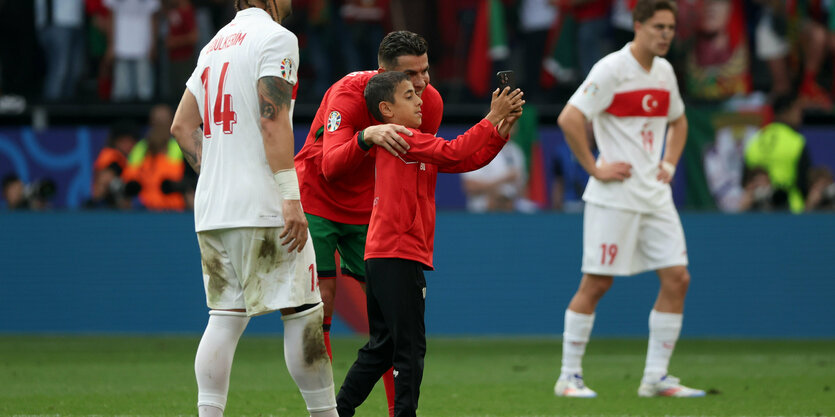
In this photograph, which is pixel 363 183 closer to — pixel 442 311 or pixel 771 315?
pixel 442 311

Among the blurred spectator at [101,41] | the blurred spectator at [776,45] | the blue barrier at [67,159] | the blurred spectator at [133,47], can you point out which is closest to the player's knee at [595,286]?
the blue barrier at [67,159]

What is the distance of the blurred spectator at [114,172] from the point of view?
12.4 meters

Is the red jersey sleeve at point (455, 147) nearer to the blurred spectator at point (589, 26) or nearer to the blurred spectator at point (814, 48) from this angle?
the blurred spectator at point (589, 26)

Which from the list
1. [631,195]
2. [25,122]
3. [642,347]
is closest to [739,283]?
[642,347]

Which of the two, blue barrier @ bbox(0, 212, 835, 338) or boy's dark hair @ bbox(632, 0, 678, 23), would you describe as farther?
blue barrier @ bbox(0, 212, 835, 338)

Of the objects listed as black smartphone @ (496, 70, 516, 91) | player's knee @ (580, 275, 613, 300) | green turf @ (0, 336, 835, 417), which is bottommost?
green turf @ (0, 336, 835, 417)

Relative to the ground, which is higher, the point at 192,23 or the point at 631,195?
the point at 192,23

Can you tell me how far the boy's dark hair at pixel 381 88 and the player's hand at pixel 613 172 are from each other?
8.95ft

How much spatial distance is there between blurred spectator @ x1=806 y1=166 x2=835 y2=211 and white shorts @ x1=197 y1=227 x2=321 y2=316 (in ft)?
27.6

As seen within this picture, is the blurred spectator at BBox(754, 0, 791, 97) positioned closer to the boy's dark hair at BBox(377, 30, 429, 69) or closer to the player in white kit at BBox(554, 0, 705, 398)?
the player in white kit at BBox(554, 0, 705, 398)

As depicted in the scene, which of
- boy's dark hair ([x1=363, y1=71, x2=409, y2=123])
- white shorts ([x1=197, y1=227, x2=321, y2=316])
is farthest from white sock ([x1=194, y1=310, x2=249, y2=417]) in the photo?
boy's dark hair ([x1=363, y1=71, x2=409, y2=123])

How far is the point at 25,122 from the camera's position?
50.9ft

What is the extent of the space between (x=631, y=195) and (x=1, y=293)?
6781 mm

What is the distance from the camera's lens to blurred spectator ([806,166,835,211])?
12211 millimetres
